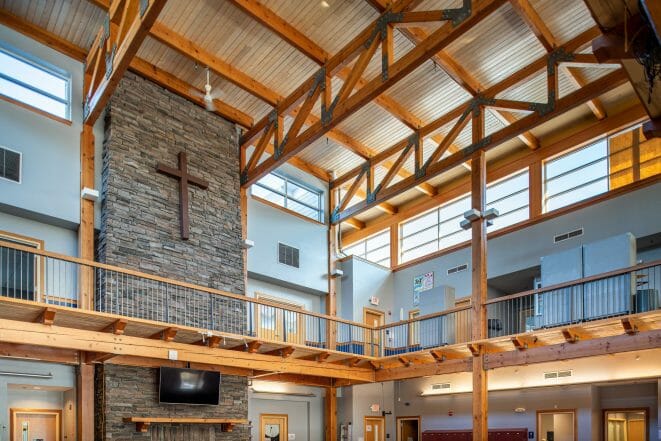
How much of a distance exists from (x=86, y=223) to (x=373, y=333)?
8.27 metres

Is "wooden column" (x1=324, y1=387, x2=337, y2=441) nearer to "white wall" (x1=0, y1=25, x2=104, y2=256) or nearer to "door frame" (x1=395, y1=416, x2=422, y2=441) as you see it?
"door frame" (x1=395, y1=416, x2=422, y2=441)

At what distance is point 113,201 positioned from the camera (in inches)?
435

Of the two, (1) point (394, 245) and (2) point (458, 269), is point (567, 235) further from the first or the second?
(1) point (394, 245)

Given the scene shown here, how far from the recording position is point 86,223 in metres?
10.9

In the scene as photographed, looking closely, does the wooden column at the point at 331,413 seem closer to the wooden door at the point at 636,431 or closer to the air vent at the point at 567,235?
the air vent at the point at 567,235

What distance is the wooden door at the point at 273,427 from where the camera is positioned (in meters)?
14.5

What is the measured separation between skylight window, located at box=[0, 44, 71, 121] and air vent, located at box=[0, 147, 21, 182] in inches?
40.8

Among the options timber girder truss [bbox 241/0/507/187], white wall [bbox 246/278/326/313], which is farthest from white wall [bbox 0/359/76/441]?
timber girder truss [bbox 241/0/507/187]

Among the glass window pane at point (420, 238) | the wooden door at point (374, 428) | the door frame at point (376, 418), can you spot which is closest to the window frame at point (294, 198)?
the glass window pane at point (420, 238)

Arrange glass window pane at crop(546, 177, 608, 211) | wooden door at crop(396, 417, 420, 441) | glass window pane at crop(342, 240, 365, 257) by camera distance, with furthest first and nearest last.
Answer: glass window pane at crop(342, 240, 365, 257) → wooden door at crop(396, 417, 420, 441) → glass window pane at crop(546, 177, 608, 211)

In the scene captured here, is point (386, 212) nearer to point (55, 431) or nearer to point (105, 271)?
point (105, 271)

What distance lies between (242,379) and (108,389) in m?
3.05

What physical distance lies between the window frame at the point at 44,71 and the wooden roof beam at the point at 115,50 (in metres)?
0.32

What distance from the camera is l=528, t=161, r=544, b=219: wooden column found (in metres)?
14.4
